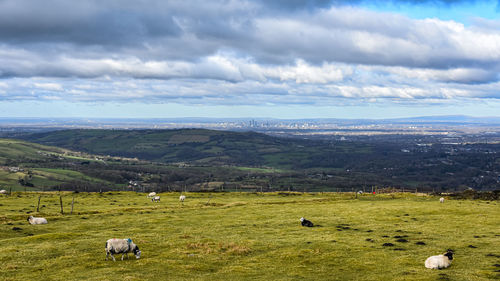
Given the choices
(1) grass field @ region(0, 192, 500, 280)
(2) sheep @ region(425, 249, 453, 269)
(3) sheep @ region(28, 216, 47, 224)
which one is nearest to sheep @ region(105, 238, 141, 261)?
(1) grass field @ region(0, 192, 500, 280)

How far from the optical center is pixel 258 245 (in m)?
42.9

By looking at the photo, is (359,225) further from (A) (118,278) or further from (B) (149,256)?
(A) (118,278)

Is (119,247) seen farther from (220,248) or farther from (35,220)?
(35,220)

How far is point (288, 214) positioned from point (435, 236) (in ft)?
86.8

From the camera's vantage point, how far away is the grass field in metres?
32.3

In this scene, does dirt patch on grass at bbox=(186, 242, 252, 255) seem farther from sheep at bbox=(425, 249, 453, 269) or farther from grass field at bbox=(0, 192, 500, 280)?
sheep at bbox=(425, 249, 453, 269)

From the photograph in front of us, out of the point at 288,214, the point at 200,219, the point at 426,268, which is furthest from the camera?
the point at 288,214

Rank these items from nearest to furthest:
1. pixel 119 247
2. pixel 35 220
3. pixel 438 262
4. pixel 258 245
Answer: pixel 438 262
pixel 119 247
pixel 258 245
pixel 35 220

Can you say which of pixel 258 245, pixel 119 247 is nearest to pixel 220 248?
pixel 258 245

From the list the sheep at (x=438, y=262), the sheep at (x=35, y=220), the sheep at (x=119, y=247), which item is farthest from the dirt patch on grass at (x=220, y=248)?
the sheep at (x=35, y=220)

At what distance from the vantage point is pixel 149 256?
1496 inches

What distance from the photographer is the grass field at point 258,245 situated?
106 ft

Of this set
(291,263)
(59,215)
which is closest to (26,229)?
(59,215)

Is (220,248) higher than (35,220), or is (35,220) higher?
(220,248)
